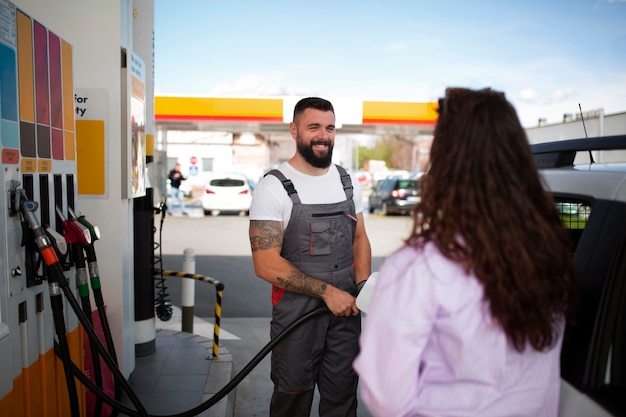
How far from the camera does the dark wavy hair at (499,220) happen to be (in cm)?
155

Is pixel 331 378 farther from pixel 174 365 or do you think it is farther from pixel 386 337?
pixel 174 365

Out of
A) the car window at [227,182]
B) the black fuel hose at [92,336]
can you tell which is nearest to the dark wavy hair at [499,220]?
the black fuel hose at [92,336]

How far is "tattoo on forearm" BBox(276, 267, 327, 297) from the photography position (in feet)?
10.6

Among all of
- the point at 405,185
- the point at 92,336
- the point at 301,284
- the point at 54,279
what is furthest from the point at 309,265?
the point at 405,185

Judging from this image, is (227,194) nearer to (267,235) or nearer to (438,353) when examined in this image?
(267,235)

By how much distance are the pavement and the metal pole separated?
11 centimetres

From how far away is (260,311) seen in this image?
323 inches

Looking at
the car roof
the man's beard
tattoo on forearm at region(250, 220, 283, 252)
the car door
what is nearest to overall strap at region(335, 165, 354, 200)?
the man's beard

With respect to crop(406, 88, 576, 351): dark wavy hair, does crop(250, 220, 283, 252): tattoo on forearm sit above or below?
below

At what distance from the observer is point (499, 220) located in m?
1.56

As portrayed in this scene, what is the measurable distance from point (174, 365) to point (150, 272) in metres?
0.89

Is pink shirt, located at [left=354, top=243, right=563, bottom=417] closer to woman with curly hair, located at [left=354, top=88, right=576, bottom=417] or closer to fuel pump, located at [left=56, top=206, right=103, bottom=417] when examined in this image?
woman with curly hair, located at [left=354, top=88, right=576, bottom=417]

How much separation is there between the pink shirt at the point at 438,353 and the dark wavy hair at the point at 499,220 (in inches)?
1.7

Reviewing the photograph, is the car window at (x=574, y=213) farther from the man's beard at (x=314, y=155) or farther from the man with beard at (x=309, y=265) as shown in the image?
the man's beard at (x=314, y=155)
